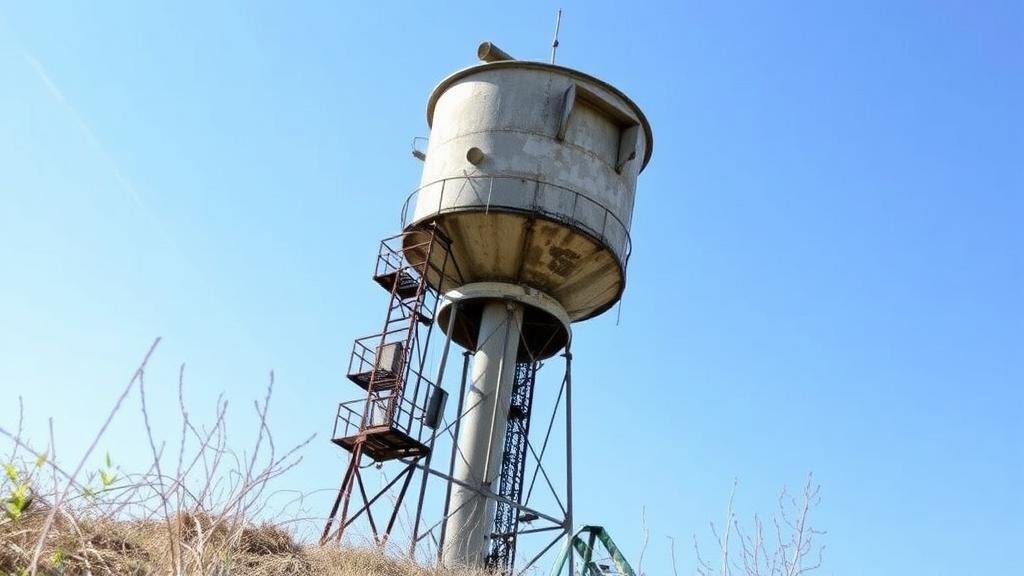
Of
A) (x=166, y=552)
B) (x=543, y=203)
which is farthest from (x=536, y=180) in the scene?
(x=166, y=552)

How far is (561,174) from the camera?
19.3 metres

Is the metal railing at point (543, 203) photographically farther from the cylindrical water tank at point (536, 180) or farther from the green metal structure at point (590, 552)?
the green metal structure at point (590, 552)

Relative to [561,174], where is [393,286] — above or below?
below

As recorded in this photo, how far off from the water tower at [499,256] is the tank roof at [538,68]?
0.08 feet

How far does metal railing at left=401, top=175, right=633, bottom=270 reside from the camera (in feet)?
61.9

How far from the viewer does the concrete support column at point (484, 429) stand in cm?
1822

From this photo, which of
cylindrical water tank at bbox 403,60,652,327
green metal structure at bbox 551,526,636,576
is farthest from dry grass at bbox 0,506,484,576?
cylindrical water tank at bbox 403,60,652,327

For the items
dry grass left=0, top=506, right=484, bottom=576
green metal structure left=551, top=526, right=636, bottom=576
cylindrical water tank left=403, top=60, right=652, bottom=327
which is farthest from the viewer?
cylindrical water tank left=403, top=60, right=652, bottom=327

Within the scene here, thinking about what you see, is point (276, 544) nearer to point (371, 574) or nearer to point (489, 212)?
point (371, 574)

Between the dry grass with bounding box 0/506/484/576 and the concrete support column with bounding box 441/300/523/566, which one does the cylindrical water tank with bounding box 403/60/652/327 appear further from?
the dry grass with bounding box 0/506/484/576

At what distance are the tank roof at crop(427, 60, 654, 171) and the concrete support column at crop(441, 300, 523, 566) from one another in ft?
13.4

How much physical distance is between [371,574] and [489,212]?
779 centimetres

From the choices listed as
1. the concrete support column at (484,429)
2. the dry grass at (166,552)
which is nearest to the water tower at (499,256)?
the concrete support column at (484,429)

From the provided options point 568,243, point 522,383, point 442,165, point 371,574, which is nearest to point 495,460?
point 522,383
